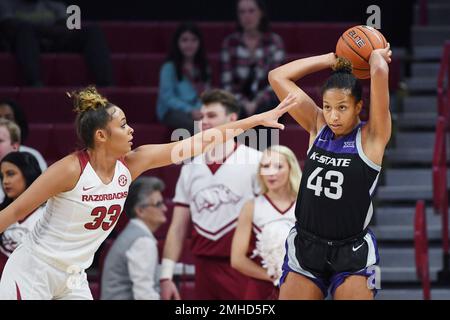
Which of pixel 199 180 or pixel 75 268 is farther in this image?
pixel 199 180

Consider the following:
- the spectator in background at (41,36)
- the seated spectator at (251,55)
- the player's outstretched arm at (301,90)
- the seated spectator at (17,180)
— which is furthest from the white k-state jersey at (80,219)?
the spectator in background at (41,36)

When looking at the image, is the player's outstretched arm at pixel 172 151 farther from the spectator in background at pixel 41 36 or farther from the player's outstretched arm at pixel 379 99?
the spectator in background at pixel 41 36

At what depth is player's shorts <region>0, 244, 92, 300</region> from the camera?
4.96 meters

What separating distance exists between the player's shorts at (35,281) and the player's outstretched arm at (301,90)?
1258mm

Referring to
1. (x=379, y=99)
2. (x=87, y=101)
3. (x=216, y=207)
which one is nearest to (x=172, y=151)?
(x=87, y=101)

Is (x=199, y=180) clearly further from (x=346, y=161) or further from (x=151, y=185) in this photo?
(x=346, y=161)

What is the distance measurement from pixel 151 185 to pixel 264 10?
6.70 feet

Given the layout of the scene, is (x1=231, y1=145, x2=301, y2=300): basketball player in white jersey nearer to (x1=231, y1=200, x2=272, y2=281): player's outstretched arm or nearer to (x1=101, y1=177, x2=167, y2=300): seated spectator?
(x1=231, y1=200, x2=272, y2=281): player's outstretched arm

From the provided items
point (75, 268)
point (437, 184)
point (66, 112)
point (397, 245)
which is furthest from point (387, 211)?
point (75, 268)

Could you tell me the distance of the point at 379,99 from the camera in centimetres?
484

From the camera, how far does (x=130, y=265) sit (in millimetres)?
6605

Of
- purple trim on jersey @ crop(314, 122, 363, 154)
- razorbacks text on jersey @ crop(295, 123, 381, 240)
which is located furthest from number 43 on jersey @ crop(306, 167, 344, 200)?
purple trim on jersey @ crop(314, 122, 363, 154)

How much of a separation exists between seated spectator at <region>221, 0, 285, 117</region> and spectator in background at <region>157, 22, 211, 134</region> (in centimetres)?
21

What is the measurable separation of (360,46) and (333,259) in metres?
0.97
